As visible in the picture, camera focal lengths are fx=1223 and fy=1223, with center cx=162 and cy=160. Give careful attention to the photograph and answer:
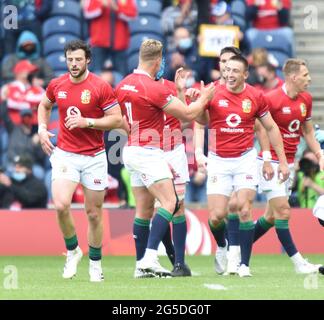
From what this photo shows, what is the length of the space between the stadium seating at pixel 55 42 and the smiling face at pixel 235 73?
8337mm

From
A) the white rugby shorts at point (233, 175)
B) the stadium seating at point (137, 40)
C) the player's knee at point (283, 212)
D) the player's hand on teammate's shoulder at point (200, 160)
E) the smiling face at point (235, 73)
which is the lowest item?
the player's knee at point (283, 212)

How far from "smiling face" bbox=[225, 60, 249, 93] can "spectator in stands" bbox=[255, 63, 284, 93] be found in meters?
6.71

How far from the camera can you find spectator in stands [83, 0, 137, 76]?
20.9 meters

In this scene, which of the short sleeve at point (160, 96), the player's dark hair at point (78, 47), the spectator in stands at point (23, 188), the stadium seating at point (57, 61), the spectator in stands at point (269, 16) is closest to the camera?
the player's dark hair at point (78, 47)

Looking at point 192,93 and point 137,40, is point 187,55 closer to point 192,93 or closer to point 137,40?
point 137,40

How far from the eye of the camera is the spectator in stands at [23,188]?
18781 millimetres

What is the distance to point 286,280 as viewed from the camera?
1259cm

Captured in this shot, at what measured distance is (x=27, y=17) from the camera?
21.1 m

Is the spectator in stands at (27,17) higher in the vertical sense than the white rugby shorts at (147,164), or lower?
higher

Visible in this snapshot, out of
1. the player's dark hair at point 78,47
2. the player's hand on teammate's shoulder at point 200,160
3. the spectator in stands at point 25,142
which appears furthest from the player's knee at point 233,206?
the spectator in stands at point 25,142

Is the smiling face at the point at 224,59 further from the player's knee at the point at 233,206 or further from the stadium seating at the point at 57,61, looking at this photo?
the stadium seating at the point at 57,61
